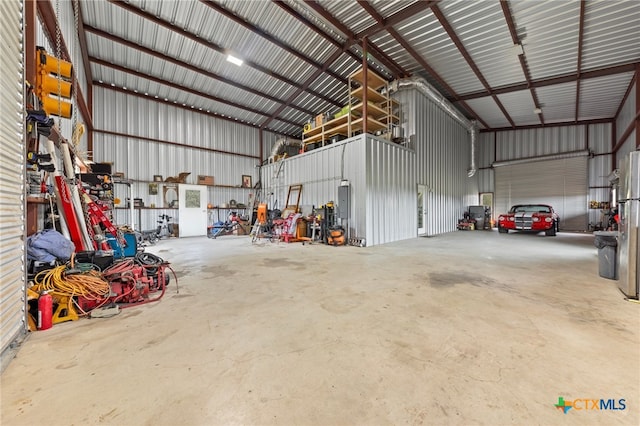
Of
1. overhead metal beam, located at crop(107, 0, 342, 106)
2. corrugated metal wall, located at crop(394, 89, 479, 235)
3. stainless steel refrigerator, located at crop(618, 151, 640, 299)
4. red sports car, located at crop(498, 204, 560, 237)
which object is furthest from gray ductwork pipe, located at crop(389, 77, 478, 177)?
stainless steel refrigerator, located at crop(618, 151, 640, 299)

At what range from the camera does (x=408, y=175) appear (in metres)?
9.38

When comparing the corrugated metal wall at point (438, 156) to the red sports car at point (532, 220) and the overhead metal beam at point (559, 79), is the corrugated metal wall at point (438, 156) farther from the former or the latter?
the red sports car at point (532, 220)

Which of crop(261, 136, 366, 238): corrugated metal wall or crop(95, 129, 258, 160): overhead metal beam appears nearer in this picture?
Result: crop(261, 136, 366, 238): corrugated metal wall

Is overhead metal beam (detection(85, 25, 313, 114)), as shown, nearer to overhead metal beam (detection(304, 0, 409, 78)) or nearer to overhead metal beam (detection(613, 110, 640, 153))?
overhead metal beam (detection(304, 0, 409, 78))

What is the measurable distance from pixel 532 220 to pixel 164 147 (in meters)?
16.9

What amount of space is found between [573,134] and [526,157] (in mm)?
2243

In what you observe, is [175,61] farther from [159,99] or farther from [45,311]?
[45,311]

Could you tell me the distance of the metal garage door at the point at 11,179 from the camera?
191 cm

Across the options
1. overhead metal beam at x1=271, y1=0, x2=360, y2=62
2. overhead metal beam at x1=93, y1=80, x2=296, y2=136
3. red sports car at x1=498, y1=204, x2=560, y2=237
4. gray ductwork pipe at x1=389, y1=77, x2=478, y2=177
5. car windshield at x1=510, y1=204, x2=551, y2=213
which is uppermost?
overhead metal beam at x1=271, y1=0, x2=360, y2=62

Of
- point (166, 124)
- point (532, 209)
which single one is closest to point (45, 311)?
point (166, 124)

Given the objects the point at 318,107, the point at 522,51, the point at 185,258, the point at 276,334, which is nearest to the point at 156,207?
the point at 185,258

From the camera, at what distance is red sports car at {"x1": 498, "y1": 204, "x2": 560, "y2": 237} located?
33.5ft

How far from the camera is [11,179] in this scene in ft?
6.75

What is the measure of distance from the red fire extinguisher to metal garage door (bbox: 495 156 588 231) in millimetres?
19158
